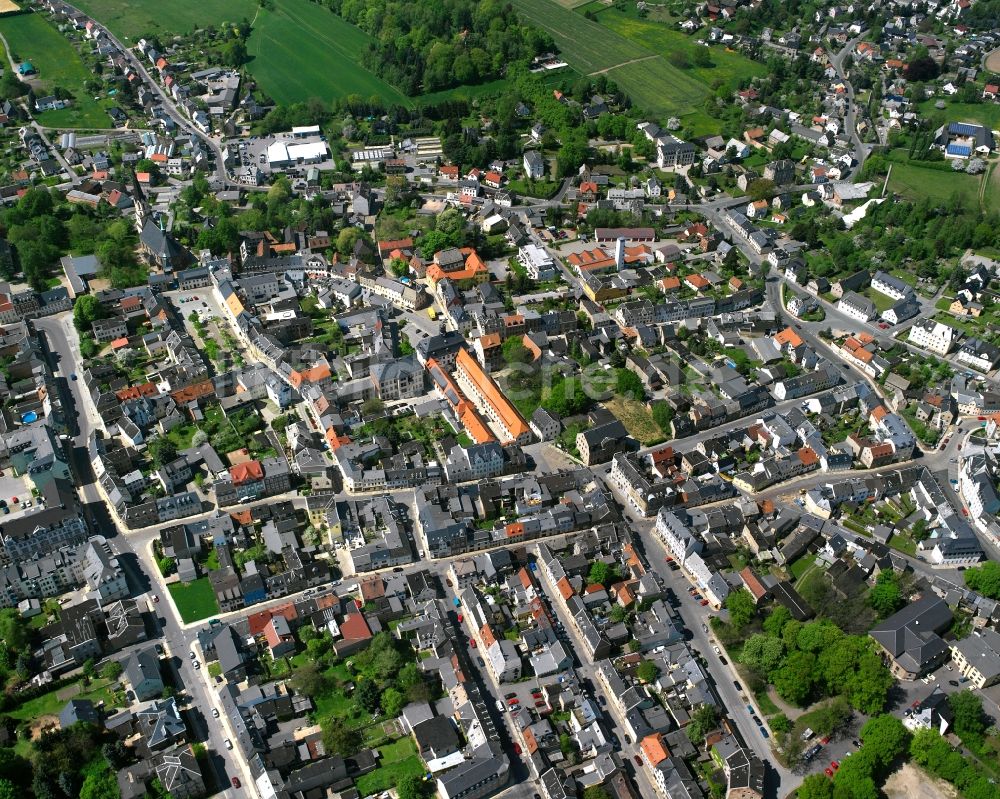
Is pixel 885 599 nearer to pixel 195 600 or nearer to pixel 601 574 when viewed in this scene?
pixel 601 574

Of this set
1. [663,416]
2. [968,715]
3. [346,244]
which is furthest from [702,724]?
[346,244]

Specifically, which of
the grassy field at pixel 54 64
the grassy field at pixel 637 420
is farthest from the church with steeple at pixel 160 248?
the grassy field at pixel 637 420

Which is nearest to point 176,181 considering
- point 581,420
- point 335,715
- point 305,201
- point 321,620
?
point 305,201

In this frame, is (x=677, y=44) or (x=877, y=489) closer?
(x=877, y=489)

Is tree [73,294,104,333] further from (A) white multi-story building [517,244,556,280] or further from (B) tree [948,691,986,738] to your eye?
(B) tree [948,691,986,738]

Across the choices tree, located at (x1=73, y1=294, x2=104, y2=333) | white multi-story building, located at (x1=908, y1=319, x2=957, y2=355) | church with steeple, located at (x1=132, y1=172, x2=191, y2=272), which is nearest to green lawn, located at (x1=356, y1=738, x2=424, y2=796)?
tree, located at (x1=73, y1=294, x2=104, y2=333)

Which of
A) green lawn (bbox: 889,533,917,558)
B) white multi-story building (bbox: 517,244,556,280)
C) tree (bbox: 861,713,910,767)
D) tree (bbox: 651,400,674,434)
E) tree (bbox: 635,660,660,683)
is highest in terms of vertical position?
white multi-story building (bbox: 517,244,556,280)

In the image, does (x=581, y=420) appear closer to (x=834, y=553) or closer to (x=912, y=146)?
(x=834, y=553)
